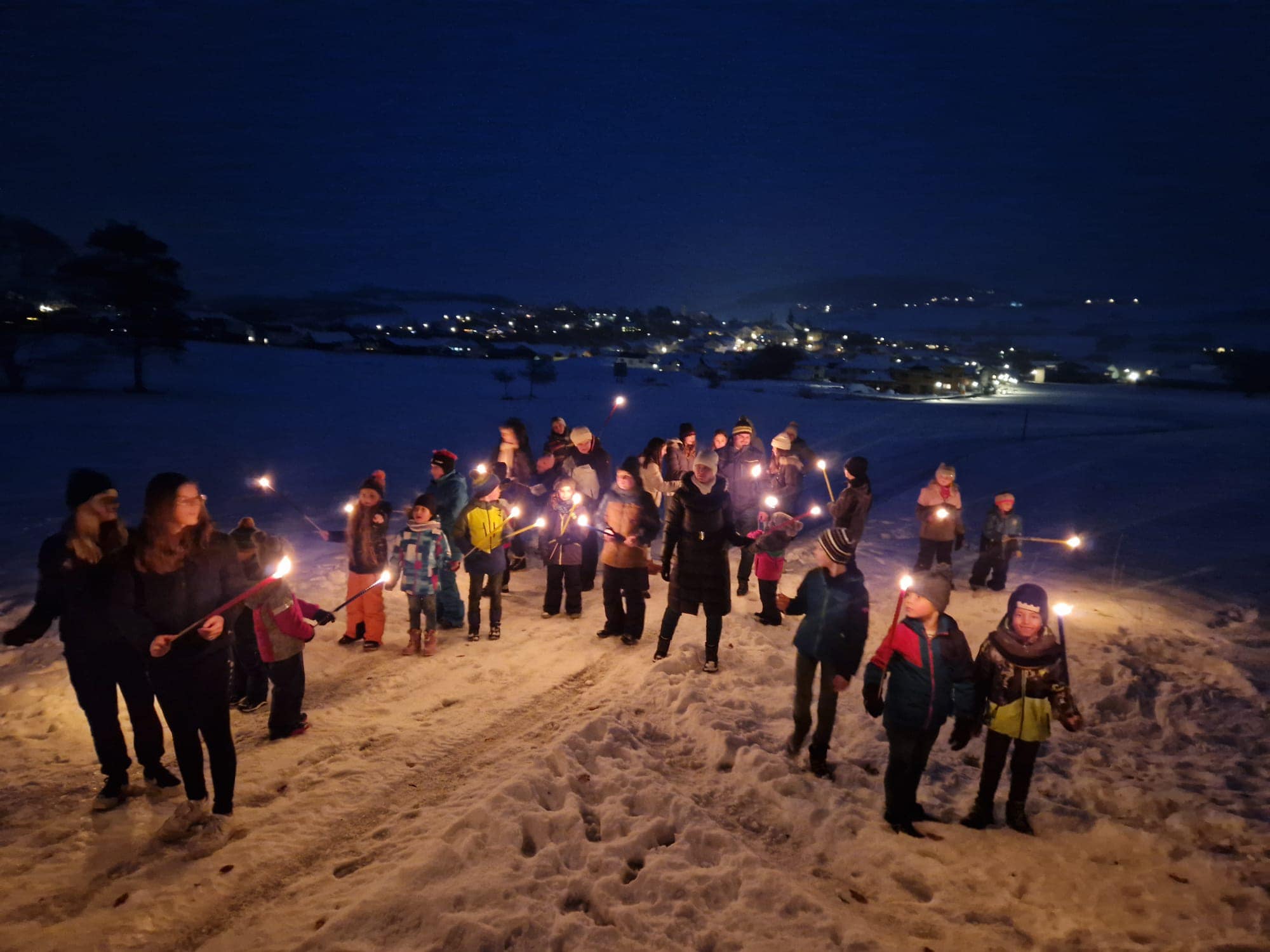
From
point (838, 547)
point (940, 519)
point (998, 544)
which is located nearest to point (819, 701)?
point (838, 547)

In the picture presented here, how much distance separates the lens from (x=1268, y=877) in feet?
13.7

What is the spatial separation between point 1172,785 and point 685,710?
380 cm

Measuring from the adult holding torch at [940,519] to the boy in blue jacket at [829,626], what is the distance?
464 centimetres

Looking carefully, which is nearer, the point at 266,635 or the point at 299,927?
the point at 299,927

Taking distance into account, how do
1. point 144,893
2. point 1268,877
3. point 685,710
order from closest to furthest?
point 144,893 → point 1268,877 → point 685,710

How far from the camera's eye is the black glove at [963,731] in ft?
14.9

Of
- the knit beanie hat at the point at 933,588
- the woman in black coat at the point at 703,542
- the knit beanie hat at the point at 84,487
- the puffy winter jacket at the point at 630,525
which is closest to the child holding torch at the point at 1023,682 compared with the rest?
the knit beanie hat at the point at 933,588

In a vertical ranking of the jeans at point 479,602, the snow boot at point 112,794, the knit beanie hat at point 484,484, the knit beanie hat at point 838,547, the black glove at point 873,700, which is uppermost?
the knit beanie hat at point 838,547

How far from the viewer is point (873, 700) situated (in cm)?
457

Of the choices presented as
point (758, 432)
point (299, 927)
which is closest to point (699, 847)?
point (299, 927)

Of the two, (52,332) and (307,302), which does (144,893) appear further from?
(307,302)

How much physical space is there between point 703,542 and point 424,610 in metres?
3.05

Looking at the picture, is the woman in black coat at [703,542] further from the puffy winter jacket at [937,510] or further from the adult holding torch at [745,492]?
the puffy winter jacket at [937,510]

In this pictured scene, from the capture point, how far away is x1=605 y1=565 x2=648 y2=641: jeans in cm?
729
